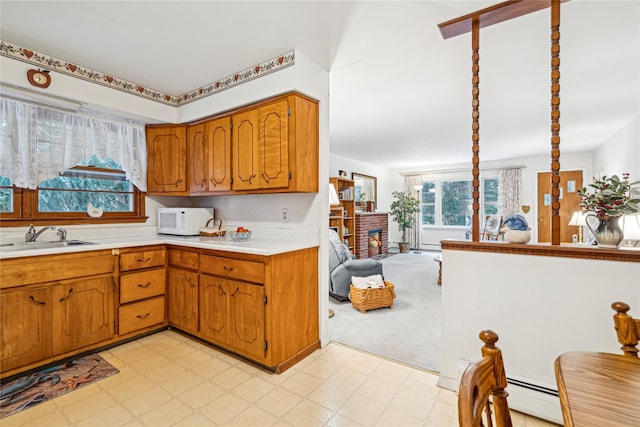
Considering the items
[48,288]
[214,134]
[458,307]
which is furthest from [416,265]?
[48,288]

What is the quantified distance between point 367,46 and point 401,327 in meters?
2.66

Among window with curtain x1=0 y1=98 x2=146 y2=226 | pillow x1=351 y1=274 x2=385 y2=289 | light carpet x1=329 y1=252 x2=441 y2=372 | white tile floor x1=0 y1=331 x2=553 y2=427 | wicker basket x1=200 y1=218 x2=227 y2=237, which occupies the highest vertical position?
window with curtain x1=0 y1=98 x2=146 y2=226

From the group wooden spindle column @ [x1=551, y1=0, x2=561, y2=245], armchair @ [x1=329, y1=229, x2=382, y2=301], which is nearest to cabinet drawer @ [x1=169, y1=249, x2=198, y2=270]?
armchair @ [x1=329, y1=229, x2=382, y2=301]

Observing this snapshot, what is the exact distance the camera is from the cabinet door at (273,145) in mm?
2465

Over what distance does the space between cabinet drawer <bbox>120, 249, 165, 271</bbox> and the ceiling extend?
5.52 ft

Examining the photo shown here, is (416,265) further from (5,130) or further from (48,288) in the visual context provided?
(5,130)

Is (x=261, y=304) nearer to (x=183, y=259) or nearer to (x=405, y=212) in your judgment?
(x=183, y=259)

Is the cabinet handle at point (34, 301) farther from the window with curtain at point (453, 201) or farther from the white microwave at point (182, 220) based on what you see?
the window with curtain at point (453, 201)

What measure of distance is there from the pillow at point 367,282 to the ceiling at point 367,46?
2.15 metres

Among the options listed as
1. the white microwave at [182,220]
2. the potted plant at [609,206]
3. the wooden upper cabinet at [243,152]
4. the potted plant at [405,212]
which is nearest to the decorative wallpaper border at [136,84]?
the wooden upper cabinet at [243,152]

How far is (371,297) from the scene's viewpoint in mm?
3545

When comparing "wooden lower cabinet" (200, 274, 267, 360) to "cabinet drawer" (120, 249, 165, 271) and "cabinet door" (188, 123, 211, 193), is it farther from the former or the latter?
"cabinet door" (188, 123, 211, 193)

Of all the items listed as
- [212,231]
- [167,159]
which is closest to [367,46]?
[212,231]

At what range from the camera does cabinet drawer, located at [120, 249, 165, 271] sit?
269 cm
